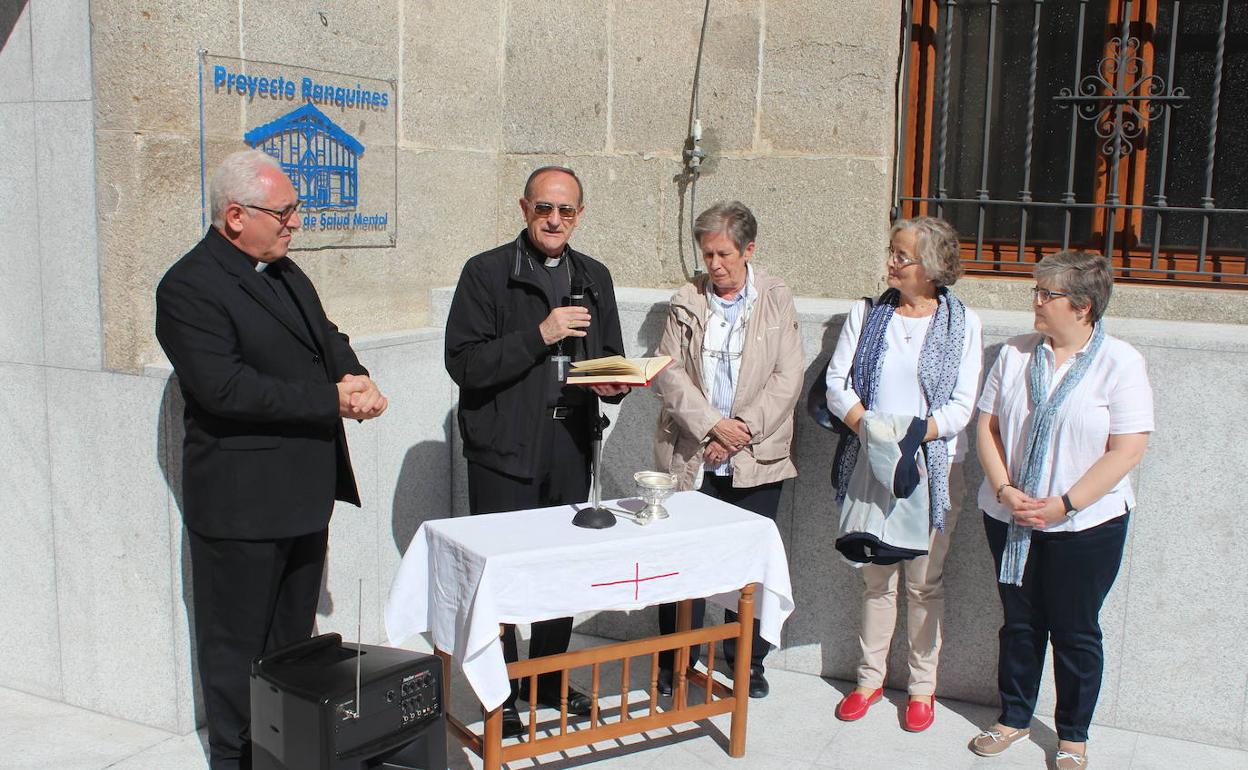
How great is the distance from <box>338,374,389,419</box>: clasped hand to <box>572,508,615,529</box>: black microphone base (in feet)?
2.32

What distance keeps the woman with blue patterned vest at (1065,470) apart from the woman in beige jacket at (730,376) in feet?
2.39

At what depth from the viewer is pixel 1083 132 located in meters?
4.89

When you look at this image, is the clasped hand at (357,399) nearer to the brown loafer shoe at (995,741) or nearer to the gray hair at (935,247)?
the gray hair at (935,247)

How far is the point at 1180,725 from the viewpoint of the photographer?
4.22 m

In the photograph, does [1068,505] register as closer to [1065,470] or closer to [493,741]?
[1065,470]

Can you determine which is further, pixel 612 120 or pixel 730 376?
pixel 612 120

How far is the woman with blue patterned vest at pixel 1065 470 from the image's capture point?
371 centimetres

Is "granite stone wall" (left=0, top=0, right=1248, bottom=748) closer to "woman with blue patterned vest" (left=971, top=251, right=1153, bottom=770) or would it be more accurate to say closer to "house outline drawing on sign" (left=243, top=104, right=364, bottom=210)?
"house outline drawing on sign" (left=243, top=104, right=364, bottom=210)

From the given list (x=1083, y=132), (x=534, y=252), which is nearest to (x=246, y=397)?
(x=534, y=252)

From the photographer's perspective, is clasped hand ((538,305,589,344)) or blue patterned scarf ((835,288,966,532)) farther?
blue patterned scarf ((835,288,966,532))

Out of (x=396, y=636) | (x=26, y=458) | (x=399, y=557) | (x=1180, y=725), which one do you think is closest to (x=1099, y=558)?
(x=1180, y=725)

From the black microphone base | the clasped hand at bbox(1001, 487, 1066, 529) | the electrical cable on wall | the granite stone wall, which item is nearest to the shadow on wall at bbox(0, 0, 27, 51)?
the granite stone wall

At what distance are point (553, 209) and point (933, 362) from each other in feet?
4.59

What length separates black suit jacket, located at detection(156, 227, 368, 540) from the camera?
3.26m
